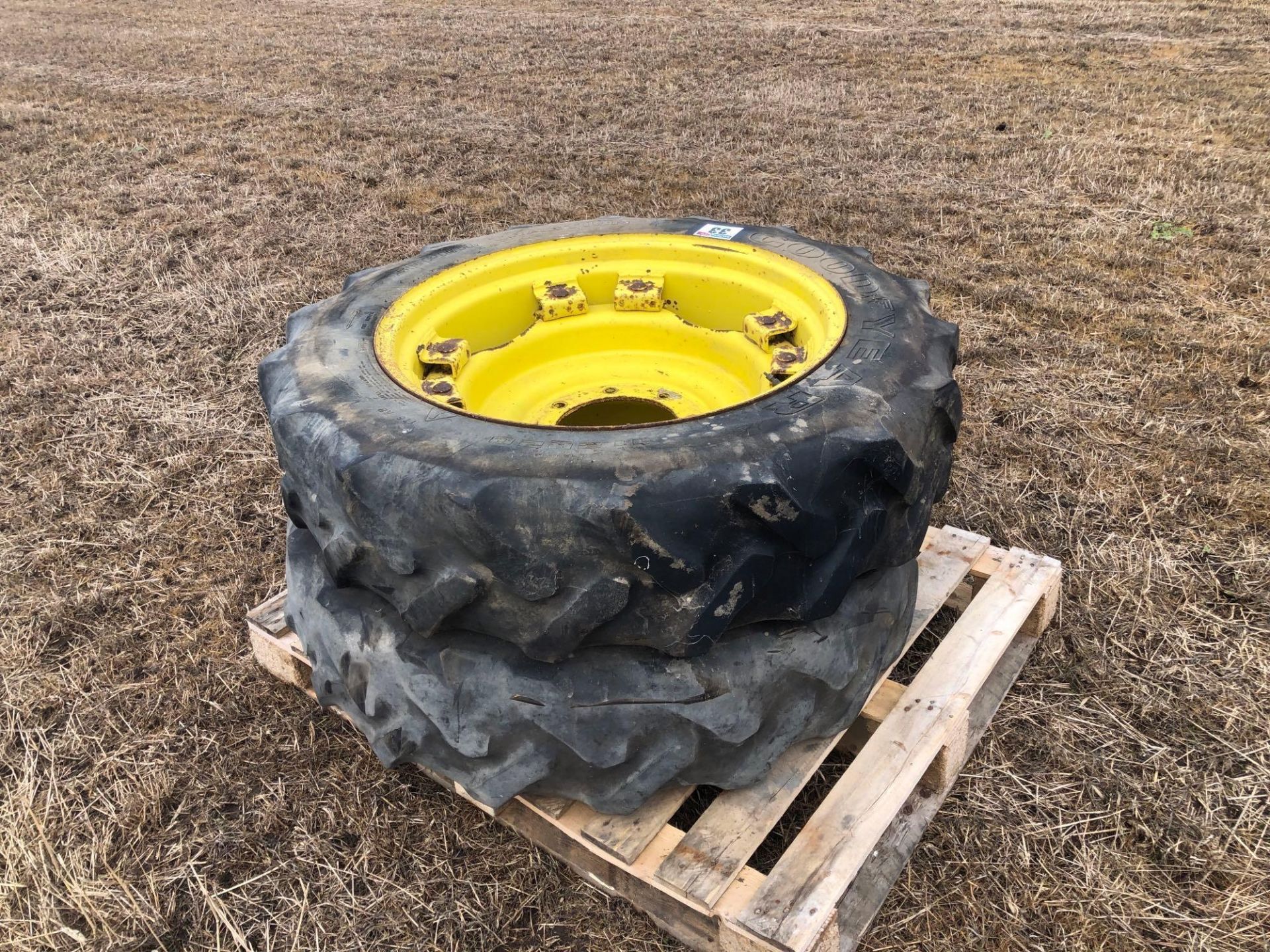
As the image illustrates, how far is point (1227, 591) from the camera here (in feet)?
8.79

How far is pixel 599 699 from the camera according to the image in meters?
1.74

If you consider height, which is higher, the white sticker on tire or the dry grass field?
the white sticker on tire

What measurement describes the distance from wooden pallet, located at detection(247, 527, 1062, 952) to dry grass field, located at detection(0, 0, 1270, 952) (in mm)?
89

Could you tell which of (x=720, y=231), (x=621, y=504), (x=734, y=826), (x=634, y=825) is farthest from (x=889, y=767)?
(x=720, y=231)

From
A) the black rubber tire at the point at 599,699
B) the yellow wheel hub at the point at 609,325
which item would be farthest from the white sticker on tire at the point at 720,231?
the black rubber tire at the point at 599,699

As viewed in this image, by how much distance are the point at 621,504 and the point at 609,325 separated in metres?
1.26

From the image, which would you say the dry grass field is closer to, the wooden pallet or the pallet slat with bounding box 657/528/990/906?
the wooden pallet

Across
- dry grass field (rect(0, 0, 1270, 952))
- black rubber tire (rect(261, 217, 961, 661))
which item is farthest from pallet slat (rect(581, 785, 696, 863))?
black rubber tire (rect(261, 217, 961, 661))

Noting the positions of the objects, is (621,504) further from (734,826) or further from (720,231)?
(720,231)

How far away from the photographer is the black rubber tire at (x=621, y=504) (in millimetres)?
1570

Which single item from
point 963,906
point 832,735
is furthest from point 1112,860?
point 832,735

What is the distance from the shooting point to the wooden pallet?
5.78 ft

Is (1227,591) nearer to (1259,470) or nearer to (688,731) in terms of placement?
(1259,470)

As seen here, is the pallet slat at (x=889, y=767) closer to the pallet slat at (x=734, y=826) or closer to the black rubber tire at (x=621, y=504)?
the pallet slat at (x=734, y=826)
